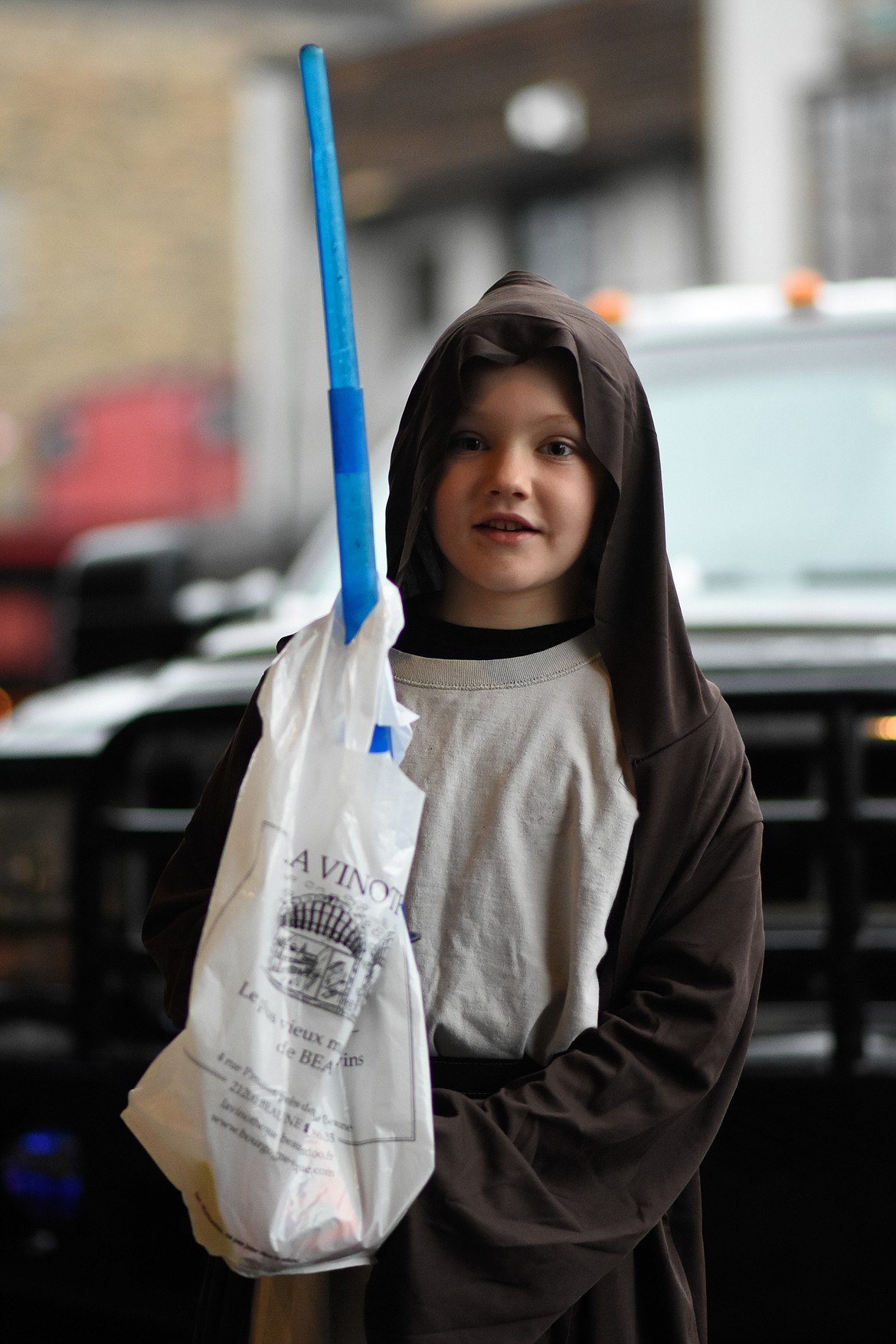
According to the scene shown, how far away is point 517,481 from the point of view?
4.95 ft

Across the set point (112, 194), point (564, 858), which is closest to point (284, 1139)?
point (564, 858)

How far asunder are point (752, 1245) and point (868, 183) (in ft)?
38.2

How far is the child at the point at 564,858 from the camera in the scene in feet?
4.65

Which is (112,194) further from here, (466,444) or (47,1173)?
(466,444)

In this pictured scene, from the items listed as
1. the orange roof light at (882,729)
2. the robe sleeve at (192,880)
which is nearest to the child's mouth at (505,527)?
the robe sleeve at (192,880)

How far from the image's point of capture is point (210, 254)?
22453 millimetres

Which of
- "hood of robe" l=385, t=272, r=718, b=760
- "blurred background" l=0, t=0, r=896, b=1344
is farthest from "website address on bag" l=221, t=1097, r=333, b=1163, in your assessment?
"blurred background" l=0, t=0, r=896, b=1344

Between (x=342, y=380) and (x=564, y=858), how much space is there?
46 centimetres

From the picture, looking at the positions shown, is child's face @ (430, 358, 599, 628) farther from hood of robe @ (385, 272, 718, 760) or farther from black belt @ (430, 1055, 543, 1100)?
black belt @ (430, 1055, 543, 1100)

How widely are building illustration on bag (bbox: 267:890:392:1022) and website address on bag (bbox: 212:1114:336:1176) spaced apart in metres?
0.11

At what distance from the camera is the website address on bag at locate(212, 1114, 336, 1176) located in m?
1.31

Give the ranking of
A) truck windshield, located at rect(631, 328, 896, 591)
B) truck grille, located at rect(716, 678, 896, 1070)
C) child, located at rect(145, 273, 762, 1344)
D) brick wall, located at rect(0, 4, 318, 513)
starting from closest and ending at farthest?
1. child, located at rect(145, 273, 762, 1344)
2. truck grille, located at rect(716, 678, 896, 1070)
3. truck windshield, located at rect(631, 328, 896, 591)
4. brick wall, located at rect(0, 4, 318, 513)

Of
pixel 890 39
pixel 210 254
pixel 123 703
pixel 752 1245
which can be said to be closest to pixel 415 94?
pixel 890 39

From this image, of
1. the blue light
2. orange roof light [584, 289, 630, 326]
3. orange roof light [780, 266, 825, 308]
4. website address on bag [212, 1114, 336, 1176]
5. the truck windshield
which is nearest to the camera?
website address on bag [212, 1114, 336, 1176]
